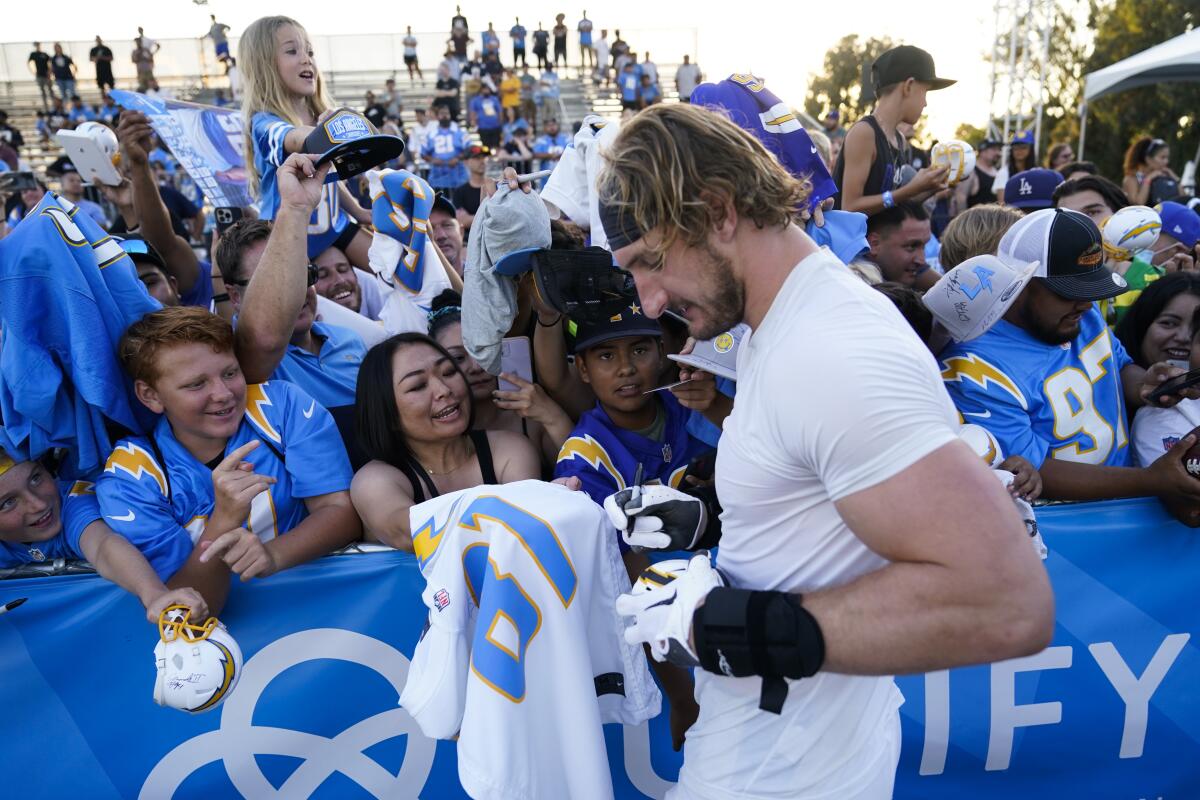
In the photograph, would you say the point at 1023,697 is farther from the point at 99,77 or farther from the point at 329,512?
the point at 99,77

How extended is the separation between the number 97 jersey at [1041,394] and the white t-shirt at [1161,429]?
77 millimetres

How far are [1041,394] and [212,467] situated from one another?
8.99 feet

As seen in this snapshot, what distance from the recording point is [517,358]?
3049mm

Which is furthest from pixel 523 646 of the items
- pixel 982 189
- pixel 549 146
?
pixel 549 146

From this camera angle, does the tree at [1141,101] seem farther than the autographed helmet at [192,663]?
Yes

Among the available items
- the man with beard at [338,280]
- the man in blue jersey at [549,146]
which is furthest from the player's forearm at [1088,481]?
the man in blue jersey at [549,146]

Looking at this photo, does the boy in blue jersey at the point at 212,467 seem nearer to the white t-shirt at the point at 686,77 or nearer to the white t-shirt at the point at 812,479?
the white t-shirt at the point at 812,479

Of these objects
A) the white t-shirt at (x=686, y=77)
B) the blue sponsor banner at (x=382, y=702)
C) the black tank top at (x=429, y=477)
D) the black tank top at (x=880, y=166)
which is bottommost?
the blue sponsor banner at (x=382, y=702)

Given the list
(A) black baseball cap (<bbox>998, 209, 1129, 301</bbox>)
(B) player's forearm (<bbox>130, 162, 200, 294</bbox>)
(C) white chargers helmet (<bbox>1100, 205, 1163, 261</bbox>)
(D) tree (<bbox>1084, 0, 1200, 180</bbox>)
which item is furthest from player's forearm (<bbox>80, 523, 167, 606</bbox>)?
(D) tree (<bbox>1084, 0, 1200, 180</bbox>)

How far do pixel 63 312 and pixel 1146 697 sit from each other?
3633 mm

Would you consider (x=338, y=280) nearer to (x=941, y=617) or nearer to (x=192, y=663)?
(x=192, y=663)

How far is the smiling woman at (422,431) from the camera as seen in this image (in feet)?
9.07

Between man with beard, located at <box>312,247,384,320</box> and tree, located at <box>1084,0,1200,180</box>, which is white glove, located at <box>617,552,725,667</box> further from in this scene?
tree, located at <box>1084,0,1200,180</box>

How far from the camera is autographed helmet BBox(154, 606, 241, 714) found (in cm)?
205
